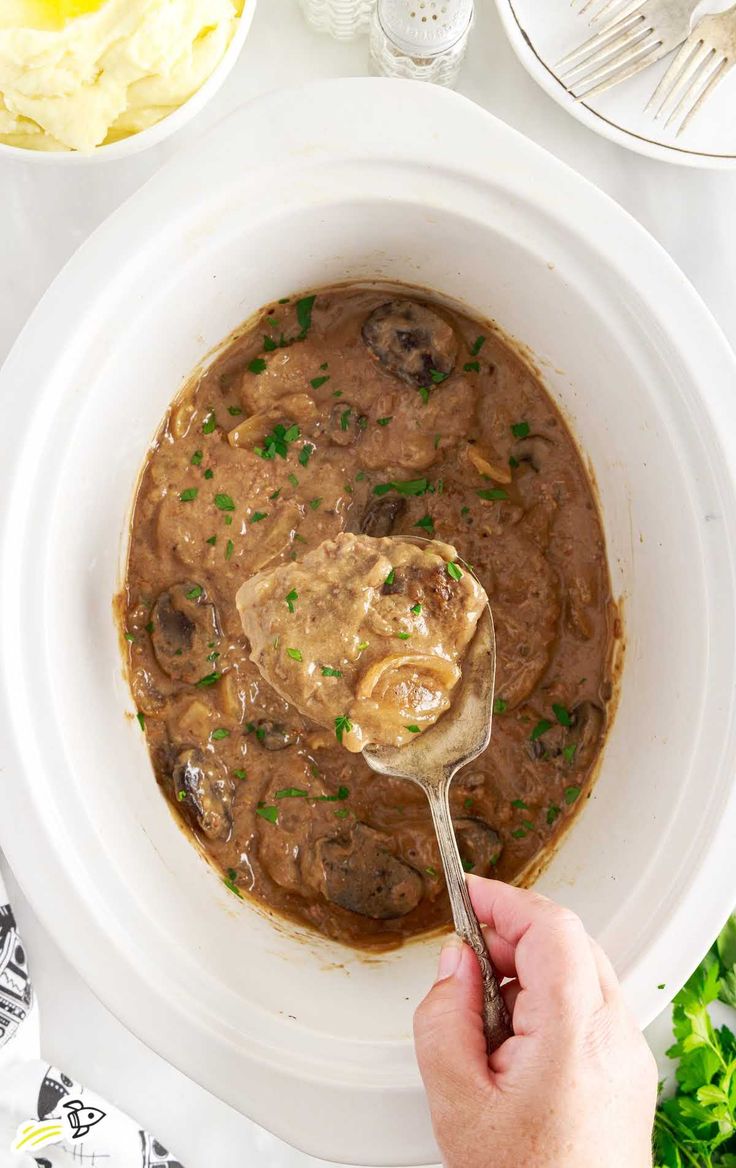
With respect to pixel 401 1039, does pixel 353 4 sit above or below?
above

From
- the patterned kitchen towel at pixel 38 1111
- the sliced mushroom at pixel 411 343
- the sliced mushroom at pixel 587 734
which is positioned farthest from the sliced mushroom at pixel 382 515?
the patterned kitchen towel at pixel 38 1111

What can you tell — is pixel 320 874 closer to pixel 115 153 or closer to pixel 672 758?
pixel 672 758

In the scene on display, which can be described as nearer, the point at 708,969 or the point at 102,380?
the point at 102,380

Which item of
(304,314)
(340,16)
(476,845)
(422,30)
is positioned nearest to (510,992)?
(476,845)

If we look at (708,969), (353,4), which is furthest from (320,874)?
(353,4)

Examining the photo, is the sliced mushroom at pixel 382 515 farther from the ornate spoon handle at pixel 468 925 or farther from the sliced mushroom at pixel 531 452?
the ornate spoon handle at pixel 468 925

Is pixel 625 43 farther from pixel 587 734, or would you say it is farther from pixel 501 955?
pixel 501 955
